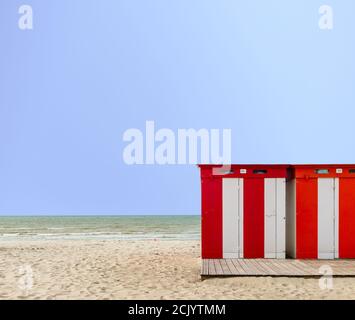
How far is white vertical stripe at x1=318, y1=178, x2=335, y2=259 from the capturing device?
10258 mm

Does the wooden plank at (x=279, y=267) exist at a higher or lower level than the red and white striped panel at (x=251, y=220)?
lower

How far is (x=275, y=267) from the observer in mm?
9055

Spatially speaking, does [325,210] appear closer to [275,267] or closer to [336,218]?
[336,218]

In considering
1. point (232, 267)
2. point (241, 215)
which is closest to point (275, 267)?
point (232, 267)

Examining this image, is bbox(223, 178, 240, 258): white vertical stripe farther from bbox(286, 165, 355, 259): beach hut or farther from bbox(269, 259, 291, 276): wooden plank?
bbox(286, 165, 355, 259): beach hut

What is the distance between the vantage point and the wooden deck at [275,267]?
8336mm

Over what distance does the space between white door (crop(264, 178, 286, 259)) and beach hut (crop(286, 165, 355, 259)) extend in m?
0.27

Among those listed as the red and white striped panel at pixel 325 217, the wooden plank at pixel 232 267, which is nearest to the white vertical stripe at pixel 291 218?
the red and white striped panel at pixel 325 217

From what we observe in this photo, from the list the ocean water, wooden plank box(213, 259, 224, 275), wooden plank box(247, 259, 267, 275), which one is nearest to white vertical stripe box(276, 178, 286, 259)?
wooden plank box(247, 259, 267, 275)

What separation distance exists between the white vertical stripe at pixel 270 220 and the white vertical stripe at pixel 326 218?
99 cm

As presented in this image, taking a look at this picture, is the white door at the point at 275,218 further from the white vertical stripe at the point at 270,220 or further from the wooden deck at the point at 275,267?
the wooden deck at the point at 275,267
